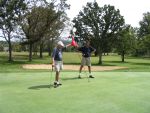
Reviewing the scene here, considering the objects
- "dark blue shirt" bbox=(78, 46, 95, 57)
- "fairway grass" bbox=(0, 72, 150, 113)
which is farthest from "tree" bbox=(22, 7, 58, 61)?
"fairway grass" bbox=(0, 72, 150, 113)

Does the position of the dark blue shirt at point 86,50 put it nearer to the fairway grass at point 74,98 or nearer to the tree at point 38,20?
the fairway grass at point 74,98

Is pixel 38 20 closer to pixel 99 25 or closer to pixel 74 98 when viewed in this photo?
pixel 99 25

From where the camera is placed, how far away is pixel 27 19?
1780 inches

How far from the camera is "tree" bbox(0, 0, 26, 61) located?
3900cm

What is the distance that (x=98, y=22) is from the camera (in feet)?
144

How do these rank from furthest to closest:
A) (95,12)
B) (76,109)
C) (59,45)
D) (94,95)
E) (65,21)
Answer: (65,21)
(95,12)
(59,45)
(94,95)
(76,109)

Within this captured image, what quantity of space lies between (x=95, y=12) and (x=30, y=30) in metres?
9.07

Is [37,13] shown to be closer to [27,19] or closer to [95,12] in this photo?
[27,19]

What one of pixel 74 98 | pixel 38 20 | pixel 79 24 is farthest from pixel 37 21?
pixel 74 98

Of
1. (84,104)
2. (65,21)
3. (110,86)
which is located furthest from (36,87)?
(65,21)

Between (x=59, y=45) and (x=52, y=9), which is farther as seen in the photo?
(x=52, y=9)

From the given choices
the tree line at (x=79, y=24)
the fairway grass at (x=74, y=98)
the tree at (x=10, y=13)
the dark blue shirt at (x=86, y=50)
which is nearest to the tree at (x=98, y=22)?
the tree line at (x=79, y=24)

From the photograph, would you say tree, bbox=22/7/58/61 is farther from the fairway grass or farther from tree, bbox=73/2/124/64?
the fairway grass

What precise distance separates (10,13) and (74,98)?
31739mm
